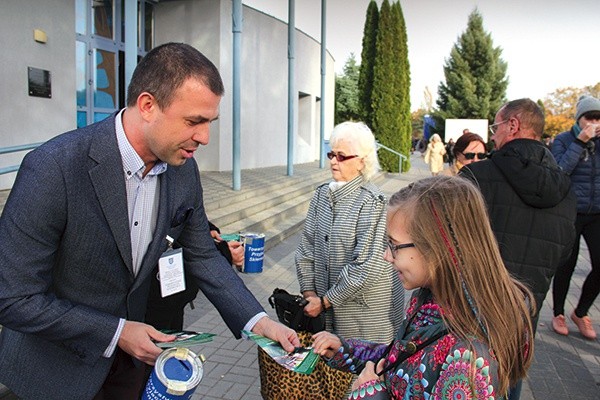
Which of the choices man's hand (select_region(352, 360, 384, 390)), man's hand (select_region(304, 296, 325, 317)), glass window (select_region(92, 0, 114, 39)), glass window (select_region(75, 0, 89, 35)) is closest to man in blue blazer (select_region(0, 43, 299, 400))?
man's hand (select_region(352, 360, 384, 390))

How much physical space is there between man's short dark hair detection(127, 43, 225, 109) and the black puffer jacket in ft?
5.69

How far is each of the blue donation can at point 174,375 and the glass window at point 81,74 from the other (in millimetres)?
10114

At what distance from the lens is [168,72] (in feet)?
5.89

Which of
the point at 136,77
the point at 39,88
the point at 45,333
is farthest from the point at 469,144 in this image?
the point at 39,88

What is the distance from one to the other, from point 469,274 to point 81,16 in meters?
11.1

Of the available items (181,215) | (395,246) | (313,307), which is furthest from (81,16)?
(395,246)

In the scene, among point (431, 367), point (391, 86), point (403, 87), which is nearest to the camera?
point (431, 367)

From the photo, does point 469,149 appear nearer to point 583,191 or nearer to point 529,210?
point 583,191

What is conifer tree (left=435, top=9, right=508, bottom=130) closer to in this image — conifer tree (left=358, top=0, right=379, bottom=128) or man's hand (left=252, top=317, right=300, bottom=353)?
conifer tree (left=358, top=0, right=379, bottom=128)

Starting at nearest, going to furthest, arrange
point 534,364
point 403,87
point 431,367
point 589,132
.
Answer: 1. point 431,367
2. point 589,132
3. point 534,364
4. point 403,87

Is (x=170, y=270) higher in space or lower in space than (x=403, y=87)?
lower

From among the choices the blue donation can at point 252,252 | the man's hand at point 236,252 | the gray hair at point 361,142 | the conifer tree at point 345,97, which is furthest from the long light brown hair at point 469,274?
the conifer tree at point 345,97

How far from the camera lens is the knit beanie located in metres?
4.51

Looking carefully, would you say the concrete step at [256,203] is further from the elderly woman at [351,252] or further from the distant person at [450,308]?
the distant person at [450,308]
